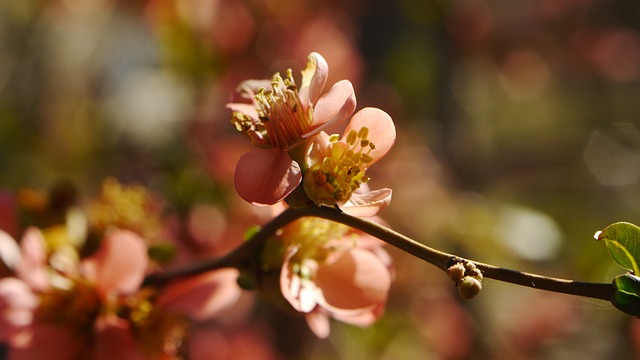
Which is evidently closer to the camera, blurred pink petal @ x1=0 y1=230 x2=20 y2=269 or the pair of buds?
the pair of buds

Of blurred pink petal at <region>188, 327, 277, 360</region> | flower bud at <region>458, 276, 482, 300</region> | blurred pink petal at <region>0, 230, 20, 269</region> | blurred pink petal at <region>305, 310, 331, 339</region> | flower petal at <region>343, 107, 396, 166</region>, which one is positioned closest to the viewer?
flower bud at <region>458, 276, 482, 300</region>

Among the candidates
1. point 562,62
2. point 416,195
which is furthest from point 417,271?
point 562,62

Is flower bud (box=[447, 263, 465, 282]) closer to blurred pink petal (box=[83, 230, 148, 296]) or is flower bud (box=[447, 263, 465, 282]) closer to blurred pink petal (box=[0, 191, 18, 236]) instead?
blurred pink petal (box=[83, 230, 148, 296])

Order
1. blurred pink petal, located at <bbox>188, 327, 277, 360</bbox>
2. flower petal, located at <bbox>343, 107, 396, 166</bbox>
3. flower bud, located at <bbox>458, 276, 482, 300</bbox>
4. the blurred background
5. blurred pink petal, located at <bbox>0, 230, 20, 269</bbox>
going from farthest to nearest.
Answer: the blurred background < blurred pink petal, located at <bbox>188, 327, 277, 360</bbox> < blurred pink petal, located at <bbox>0, 230, 20, 269</bbox> < flower petal, located at <bbox>343, 107, 396, 166</bbox> < flower bud, located at <bbox>458, 276, 482, 300</bbox>

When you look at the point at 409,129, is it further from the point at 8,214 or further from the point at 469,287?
the point at 469,287

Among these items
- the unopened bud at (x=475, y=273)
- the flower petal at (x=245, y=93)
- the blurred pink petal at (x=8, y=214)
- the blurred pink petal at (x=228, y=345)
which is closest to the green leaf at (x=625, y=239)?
the unopened bud at (x=475, y=273)

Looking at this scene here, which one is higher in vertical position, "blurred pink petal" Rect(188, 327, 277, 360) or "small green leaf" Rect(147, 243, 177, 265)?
"small green leaf" Rect(147, 243, 177, 265)

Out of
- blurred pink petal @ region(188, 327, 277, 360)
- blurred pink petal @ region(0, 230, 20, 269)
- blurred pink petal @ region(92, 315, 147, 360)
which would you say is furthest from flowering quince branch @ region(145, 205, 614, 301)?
blurred pink petal @ region(188, 327, 277, 360)
